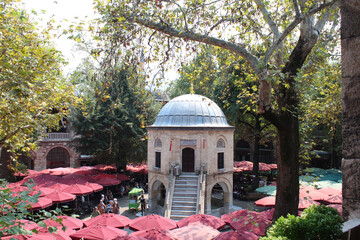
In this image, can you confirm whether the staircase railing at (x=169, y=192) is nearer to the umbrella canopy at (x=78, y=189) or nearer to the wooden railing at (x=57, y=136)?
the umbrella canopy at (x=78, y=189)

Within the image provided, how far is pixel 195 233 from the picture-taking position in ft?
35.9

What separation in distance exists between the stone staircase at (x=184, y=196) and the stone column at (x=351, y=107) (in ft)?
40.4

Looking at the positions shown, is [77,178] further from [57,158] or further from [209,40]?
[209,40]

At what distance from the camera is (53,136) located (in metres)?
33.2

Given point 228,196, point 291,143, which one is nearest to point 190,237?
point 291,143

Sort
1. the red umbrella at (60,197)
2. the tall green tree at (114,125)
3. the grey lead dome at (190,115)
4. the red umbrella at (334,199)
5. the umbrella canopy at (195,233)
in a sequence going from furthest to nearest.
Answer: the tall green tree at (114,125), the grey lead dome at (190,115), the red umbrella at (60,197), the red umbrella at (334,199), the umbrella canopy at (195,233)

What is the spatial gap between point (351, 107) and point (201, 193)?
43.5 ft

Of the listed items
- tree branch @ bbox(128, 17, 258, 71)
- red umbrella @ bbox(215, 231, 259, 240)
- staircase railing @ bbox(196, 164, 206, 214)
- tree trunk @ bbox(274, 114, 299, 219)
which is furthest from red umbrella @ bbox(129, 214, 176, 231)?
tree branch @ bbox(128, 17, 258, 71)

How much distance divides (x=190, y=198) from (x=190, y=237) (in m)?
6.80

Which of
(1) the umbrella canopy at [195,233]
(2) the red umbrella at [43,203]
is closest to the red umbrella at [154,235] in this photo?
(1) the umbrella canopy at [195,233]

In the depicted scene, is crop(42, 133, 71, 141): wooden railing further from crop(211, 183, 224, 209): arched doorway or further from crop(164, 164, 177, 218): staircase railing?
crop(164, 164, 177, 218): staircase railing

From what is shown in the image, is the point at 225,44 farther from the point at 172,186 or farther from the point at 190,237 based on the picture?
the point at 172,186

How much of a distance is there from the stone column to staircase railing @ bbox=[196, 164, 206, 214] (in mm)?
12031

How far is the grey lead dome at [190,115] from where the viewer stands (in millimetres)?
19453
